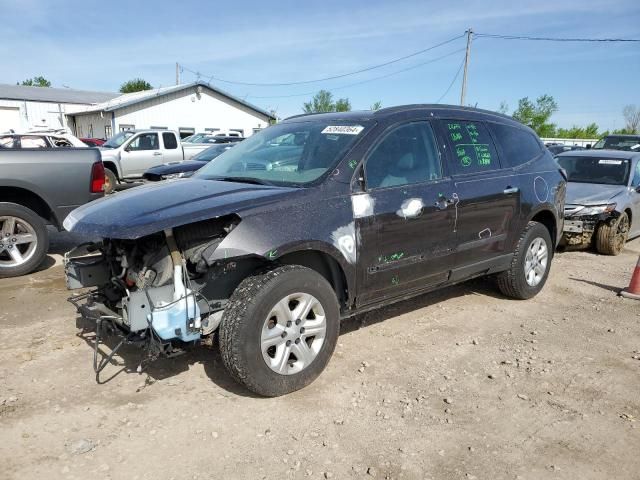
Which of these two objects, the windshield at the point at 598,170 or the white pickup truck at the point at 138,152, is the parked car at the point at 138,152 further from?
the windshield at the point at 598,170

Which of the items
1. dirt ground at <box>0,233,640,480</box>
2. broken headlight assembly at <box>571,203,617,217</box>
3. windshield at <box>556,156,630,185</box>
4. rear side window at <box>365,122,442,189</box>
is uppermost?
rear side window at <box>365,122,442,189</box>

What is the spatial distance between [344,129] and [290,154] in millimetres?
460

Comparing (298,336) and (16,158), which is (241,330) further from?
(16,158)

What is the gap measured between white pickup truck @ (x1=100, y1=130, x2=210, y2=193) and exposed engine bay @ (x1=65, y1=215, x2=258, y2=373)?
1251 cm

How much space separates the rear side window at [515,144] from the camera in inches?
193

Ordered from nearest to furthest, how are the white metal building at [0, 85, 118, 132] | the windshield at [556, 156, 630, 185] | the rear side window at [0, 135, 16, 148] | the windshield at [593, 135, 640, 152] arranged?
the windshield at [556, 156, 630, 185], the rear side window at [0, 135, 16, 148], the windshield at [593, 135, 640, 152], the white metal building at [0, 85, 118, 132]

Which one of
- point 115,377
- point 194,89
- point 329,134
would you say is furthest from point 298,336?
point 194,89

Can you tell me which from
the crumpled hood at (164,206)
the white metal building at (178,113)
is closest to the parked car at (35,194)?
the crumpled hood at (164,206)

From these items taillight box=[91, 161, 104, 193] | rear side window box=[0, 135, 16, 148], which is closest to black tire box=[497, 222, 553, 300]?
taillight box=[91, 161, 104, 193]

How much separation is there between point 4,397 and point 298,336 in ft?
6.19

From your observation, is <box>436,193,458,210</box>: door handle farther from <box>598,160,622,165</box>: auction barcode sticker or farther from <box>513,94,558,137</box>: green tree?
<box>513,94,558,137</box>: green tree

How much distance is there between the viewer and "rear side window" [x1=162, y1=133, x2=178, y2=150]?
55.3 ft

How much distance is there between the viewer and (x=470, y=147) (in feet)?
14.7

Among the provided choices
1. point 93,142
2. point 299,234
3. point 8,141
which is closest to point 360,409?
point 299,234
